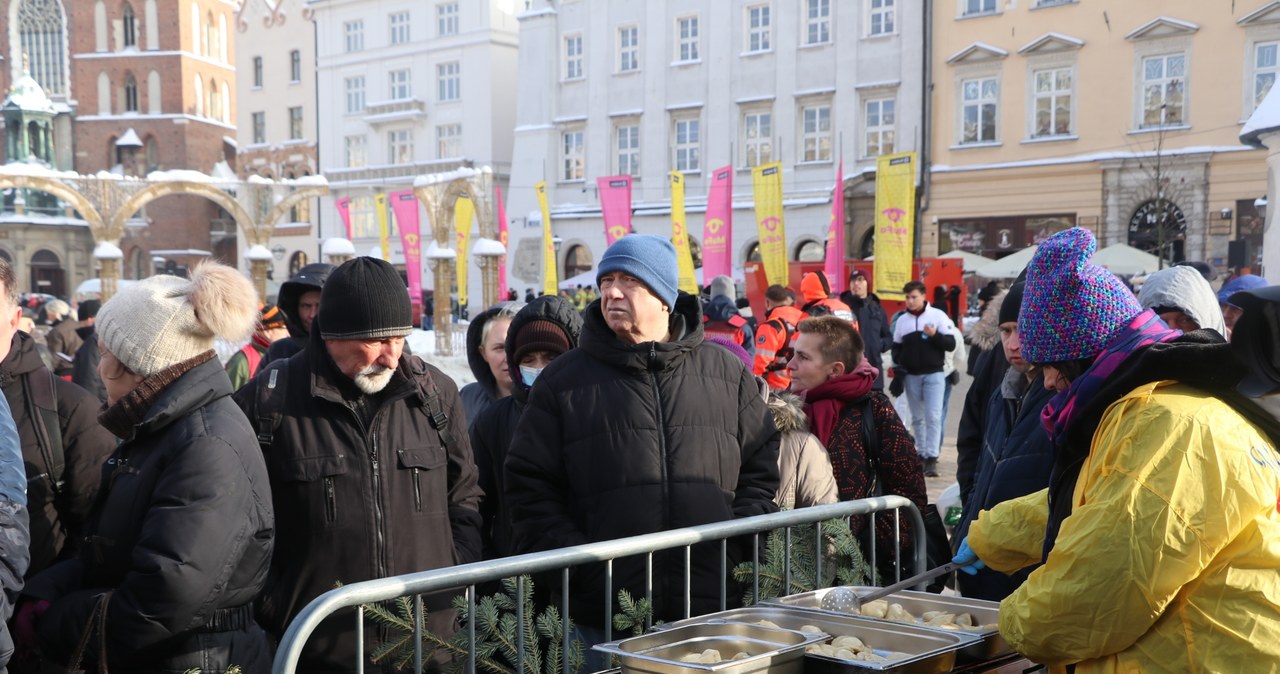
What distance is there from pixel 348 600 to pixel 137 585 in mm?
577

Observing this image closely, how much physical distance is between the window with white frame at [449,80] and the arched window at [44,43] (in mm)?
29001

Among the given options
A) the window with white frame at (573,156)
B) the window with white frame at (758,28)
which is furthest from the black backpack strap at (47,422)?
the window with white frame at (573,156)

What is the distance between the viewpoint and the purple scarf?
2410 mm

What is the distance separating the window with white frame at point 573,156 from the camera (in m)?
38.5

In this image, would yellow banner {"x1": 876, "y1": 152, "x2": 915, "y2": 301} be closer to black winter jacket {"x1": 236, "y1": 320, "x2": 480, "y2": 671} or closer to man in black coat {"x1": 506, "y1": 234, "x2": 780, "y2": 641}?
man in black coat {"x1": 506, "y1": 234, "x2": 780, "y2": 641}

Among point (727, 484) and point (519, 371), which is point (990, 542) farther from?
point (519, 371)

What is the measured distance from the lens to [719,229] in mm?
21203

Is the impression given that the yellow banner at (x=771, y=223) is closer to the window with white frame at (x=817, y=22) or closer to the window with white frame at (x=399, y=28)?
the window with white frame at (x=817, y=22)

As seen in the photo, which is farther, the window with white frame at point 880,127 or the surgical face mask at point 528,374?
the window with white frame at point 880,127

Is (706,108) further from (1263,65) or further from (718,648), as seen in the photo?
(718,648)

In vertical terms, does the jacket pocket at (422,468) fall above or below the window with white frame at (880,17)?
below

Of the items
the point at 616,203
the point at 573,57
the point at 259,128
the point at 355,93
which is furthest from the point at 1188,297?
the point at 259,128

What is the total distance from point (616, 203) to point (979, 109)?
12.6 m

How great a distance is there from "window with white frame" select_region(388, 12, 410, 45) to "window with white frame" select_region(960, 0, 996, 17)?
24.5 m
